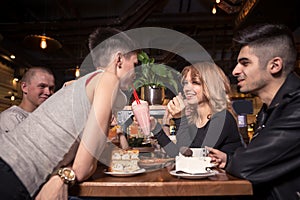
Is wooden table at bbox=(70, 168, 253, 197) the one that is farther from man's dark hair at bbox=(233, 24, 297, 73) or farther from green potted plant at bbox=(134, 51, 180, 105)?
green potted plant at bbox=(134, 51, 180, 105)

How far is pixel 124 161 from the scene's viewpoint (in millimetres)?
1274

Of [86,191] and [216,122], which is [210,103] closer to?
[216,122]

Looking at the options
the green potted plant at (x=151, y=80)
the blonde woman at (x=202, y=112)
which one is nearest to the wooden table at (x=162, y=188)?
the blonde woman at (x=202, y=112)

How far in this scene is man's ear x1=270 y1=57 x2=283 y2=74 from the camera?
1483 mm

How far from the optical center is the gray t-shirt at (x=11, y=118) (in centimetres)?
255

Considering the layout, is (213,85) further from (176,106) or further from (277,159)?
(277,159)

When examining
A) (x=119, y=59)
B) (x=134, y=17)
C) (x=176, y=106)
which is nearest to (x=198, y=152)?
(x=119, y=59)

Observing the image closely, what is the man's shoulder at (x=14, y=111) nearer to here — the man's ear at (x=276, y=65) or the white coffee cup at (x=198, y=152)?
the white coffee cup at (x=198, y=152)

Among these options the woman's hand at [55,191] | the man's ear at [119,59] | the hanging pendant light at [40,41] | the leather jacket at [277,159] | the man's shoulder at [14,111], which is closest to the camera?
the woman's hand at [55,191]

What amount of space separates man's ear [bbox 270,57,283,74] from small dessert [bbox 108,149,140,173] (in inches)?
34.7

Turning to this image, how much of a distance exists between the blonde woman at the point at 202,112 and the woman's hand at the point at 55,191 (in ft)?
3.67

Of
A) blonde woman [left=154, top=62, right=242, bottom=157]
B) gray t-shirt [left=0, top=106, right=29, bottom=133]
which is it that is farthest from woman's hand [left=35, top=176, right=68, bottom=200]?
gray t-shirt [left=0, top=106, right=29, bottom=133]

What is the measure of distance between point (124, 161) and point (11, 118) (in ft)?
5.95

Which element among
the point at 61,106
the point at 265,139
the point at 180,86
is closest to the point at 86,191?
the point at 61,106
